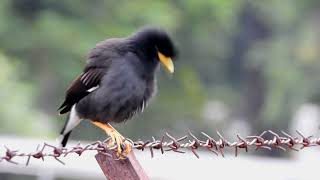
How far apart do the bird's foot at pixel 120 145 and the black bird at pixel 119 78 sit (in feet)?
1.22

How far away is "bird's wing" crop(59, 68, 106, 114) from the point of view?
521cm

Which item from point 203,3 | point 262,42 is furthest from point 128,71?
point 262,42

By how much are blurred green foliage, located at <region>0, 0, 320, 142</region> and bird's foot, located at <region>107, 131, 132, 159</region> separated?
9326mm

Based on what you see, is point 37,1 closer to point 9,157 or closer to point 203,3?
point 203,3

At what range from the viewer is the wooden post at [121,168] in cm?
352

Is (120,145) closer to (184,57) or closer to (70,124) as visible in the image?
(70,124)

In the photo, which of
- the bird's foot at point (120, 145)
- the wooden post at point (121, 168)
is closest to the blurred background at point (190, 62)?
the bird's foot at point (120, 145)

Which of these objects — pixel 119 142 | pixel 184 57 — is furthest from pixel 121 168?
pixel 184 57

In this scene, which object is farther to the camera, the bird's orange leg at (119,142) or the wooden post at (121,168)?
the bird's orange leg at (119,142)

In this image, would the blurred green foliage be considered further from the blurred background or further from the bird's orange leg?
the bird's orange leg

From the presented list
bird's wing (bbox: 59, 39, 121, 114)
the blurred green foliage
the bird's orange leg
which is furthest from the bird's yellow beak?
the blurred green foliage

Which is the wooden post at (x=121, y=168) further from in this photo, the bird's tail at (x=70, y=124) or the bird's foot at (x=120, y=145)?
the bird's tail at (x=70, y=124)

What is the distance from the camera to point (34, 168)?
32.7 feet

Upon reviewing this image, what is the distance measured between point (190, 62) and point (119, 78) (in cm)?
1583
